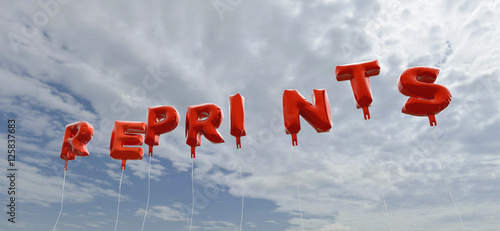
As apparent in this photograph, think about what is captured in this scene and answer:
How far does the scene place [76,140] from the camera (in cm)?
1516

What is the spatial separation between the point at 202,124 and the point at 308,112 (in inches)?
173

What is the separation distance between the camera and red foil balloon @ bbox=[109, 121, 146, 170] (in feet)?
47.5

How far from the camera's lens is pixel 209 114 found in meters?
14.1

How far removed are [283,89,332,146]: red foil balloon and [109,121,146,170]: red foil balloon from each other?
22.0 feet

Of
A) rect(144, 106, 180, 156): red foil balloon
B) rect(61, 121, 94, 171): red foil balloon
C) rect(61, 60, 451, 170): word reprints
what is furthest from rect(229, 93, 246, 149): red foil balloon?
rect(61, 121, 94, 171): red foil balloon

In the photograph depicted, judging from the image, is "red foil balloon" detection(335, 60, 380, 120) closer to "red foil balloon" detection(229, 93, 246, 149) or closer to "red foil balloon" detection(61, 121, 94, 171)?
"red foil balloon" detection(229, 93, 246, 149)

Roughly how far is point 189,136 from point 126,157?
10.6 feet

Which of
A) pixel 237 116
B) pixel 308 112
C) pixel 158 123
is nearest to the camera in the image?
pixel 308 112

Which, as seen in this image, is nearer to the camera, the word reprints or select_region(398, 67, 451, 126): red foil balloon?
select_region(398, 67, 451, 126): red foil balloon

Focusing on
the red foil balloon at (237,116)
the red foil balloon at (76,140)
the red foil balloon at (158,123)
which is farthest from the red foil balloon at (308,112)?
the red foil balloon at (76,140)

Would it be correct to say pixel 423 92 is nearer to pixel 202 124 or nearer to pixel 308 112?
pixel 308 112

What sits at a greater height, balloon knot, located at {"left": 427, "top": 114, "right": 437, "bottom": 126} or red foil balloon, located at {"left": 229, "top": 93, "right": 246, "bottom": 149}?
red foil balloon, located at {"left": 229, "top": 93, "right": 246, "bottom": 149}

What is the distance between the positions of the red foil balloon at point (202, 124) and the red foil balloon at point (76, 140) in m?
5.00

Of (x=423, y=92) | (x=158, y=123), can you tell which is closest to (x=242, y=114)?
(x=158, y=123)
